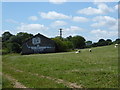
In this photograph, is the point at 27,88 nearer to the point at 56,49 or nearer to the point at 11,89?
the point at 11,89

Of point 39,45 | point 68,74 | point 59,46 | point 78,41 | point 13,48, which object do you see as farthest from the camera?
point 78,41

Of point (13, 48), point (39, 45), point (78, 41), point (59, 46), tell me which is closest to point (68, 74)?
point (39, 45)

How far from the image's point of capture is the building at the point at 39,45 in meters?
84.4

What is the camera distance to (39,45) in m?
84.8

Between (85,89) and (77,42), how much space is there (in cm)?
13382

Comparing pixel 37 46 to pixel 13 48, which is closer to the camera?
pixel 13 48

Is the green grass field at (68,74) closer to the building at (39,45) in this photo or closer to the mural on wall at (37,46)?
the building at (39,45)

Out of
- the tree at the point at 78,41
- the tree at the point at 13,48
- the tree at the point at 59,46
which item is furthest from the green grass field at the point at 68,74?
the tree at the point at 78,41

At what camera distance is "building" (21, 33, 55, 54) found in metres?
84.4

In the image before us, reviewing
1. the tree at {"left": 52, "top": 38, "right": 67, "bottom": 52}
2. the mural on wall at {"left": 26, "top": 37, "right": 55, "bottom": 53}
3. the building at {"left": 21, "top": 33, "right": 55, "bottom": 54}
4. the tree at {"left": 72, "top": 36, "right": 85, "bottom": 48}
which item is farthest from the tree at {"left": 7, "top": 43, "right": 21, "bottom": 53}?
the tree at {"left": 72, "top": 36, "right": 85, "bottom": 48}

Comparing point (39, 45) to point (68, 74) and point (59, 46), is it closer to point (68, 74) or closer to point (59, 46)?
point (59, 46)

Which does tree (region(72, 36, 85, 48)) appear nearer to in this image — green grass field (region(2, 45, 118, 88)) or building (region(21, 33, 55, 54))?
building (region(21, 33, 55, 54))

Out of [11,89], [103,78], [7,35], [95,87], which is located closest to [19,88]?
[11,89]

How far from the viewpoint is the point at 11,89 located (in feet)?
37.3
